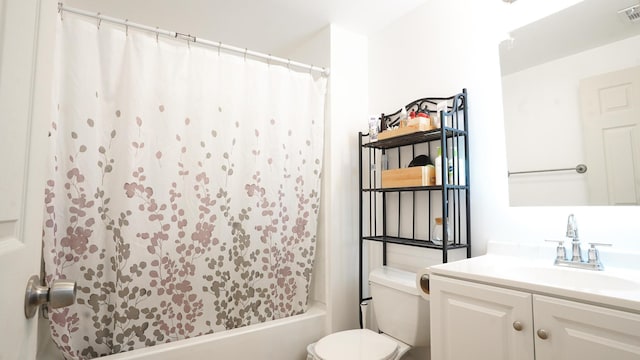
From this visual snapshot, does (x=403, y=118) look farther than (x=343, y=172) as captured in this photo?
No

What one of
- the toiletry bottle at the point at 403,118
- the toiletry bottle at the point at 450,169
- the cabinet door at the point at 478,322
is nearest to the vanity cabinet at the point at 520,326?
the cabinet door at the point at 478,322

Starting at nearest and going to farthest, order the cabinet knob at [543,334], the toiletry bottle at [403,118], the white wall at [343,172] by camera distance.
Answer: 1. the cabinet knob at [543,334]
2. the toiletry bottle at [403,118]
3. the white wall at [343,172]

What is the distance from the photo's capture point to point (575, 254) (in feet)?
3.88

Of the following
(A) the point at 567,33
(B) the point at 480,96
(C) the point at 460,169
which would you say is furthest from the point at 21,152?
(A) the point at 567,33

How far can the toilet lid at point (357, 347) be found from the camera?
56.7 inches

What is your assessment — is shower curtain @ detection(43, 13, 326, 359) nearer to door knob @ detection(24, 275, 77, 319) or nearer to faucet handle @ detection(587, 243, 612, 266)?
door knob @ detection(24, 275, 77, 319)

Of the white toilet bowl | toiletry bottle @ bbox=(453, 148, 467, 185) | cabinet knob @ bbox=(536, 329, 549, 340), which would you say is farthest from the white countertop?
the white toilet bowl

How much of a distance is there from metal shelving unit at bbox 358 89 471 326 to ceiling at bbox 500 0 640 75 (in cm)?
28

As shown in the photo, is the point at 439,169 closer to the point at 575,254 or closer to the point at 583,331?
the point at 575,254

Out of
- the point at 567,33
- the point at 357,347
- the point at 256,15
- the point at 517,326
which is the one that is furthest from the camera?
the point at 256,15

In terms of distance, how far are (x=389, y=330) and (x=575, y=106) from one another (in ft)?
4.35

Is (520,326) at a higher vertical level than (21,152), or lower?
Result: lower

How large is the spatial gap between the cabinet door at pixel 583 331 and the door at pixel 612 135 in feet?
2.00

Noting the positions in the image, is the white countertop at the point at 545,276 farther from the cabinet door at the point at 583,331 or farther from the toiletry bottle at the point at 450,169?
the toiletry bottle at the point at 450,169
